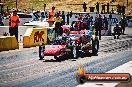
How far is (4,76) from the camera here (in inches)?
465

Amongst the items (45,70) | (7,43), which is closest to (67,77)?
(45,70)

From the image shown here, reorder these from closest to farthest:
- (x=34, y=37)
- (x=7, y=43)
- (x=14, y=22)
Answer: (x=7, y=43) → (x=14, y=22) → (x=34, y=37)

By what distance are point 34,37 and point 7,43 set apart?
322cm

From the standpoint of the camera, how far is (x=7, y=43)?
2120 centimetres

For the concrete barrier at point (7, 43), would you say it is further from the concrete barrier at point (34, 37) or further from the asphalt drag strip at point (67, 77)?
the asphalt drag strip at point (67, 77)

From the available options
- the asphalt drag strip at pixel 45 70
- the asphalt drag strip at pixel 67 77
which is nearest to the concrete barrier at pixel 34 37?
the asphalt drag strip at pixel 45 70

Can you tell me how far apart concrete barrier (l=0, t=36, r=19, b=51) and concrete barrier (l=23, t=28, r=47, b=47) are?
1354 mm

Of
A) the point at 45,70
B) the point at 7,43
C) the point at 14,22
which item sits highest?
the point at 14,22

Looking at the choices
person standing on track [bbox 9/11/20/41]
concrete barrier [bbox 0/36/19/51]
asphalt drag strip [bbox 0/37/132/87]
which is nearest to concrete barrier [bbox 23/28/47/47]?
person standing on track [bbox 9/11/20/41]

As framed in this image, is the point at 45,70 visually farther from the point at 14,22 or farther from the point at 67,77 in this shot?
the point at 14,22

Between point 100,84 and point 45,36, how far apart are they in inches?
790

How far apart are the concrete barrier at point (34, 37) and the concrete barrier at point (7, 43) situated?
4.44ft

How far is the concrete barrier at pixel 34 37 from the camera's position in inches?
917

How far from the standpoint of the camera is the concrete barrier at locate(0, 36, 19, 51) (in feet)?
68.2
